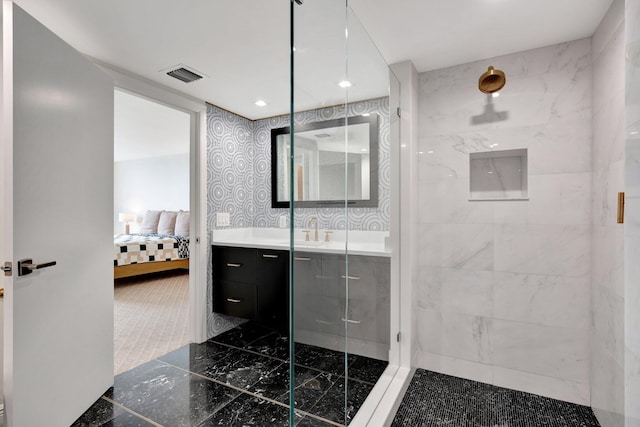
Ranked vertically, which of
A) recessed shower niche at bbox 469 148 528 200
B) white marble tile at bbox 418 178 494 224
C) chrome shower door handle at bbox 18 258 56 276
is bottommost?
chrome shower door handle at bbox 18 258 56 276

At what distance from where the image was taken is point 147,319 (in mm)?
3357

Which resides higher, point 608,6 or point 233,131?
point 608,6

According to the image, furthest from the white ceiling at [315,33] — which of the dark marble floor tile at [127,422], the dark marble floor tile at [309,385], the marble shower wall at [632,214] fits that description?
the dark marble floor tile at [127,422]

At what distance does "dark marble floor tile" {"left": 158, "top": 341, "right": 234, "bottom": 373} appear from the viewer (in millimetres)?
2336

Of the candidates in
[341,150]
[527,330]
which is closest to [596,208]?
[527,330]

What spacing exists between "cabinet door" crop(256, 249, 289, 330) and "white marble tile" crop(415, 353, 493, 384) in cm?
109

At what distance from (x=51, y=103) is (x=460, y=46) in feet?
7.37

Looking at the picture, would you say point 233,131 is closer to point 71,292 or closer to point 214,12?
point 214,12

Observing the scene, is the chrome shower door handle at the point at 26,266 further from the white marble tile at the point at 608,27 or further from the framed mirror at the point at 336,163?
the white marble tile at the point at 608,27

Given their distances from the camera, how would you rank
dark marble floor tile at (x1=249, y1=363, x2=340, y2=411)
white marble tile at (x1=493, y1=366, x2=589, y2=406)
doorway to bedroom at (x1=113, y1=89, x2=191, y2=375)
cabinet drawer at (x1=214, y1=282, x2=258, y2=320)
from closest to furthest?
dark marble floor tile at (x1=249, y1=363, x2=340, y2=411), white marble tile at (x1=493, y1=366, x2=589, y2=406), cabinet drawer at (x1=214, y1=282, x2=258, y2=320), doorway to bedroom at (x1=113, y1=89, x2=191, y2=375)

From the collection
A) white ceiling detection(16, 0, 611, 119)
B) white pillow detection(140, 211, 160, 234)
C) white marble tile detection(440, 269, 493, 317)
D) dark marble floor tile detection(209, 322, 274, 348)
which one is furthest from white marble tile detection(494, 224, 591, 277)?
white pillow detection(140, 211, 160, 234)

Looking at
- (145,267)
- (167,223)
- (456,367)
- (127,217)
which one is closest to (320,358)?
(456,367)

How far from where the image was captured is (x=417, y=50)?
6.46 ft

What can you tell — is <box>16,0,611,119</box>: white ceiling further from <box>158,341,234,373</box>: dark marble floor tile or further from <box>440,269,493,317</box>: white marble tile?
<box>158,341,234,373</box>: dark marble floor tile
